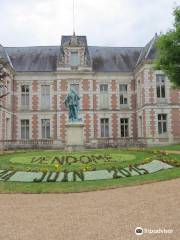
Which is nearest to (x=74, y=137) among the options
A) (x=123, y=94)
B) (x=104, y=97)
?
(x=104, y=97)

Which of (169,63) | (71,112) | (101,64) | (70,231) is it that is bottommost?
(70,231)

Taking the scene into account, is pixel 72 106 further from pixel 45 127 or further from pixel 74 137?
Result: pixel 45 127

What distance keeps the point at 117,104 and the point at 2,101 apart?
406 inches

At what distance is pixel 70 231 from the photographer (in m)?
5.21

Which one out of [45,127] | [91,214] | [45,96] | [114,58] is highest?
[114,58]

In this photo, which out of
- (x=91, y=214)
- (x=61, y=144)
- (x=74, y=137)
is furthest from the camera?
(x=61, y=144)

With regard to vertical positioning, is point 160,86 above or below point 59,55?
below

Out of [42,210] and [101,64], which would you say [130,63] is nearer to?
[101,64]

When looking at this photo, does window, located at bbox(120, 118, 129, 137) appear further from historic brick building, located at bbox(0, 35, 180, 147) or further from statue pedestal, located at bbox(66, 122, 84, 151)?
statue pedestal, located at bbox(66, 122, 84, 151)

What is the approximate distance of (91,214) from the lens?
628 cm

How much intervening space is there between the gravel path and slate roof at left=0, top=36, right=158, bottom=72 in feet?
77.1

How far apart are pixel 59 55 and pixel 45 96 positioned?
4.09m

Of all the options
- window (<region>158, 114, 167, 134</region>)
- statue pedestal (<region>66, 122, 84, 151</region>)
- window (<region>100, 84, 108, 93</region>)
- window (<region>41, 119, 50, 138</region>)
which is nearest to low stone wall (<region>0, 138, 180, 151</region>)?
window (<region>158, 114, 167, 134</region>)

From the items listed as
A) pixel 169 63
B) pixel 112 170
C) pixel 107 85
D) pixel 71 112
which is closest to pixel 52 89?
pixel 107 85
